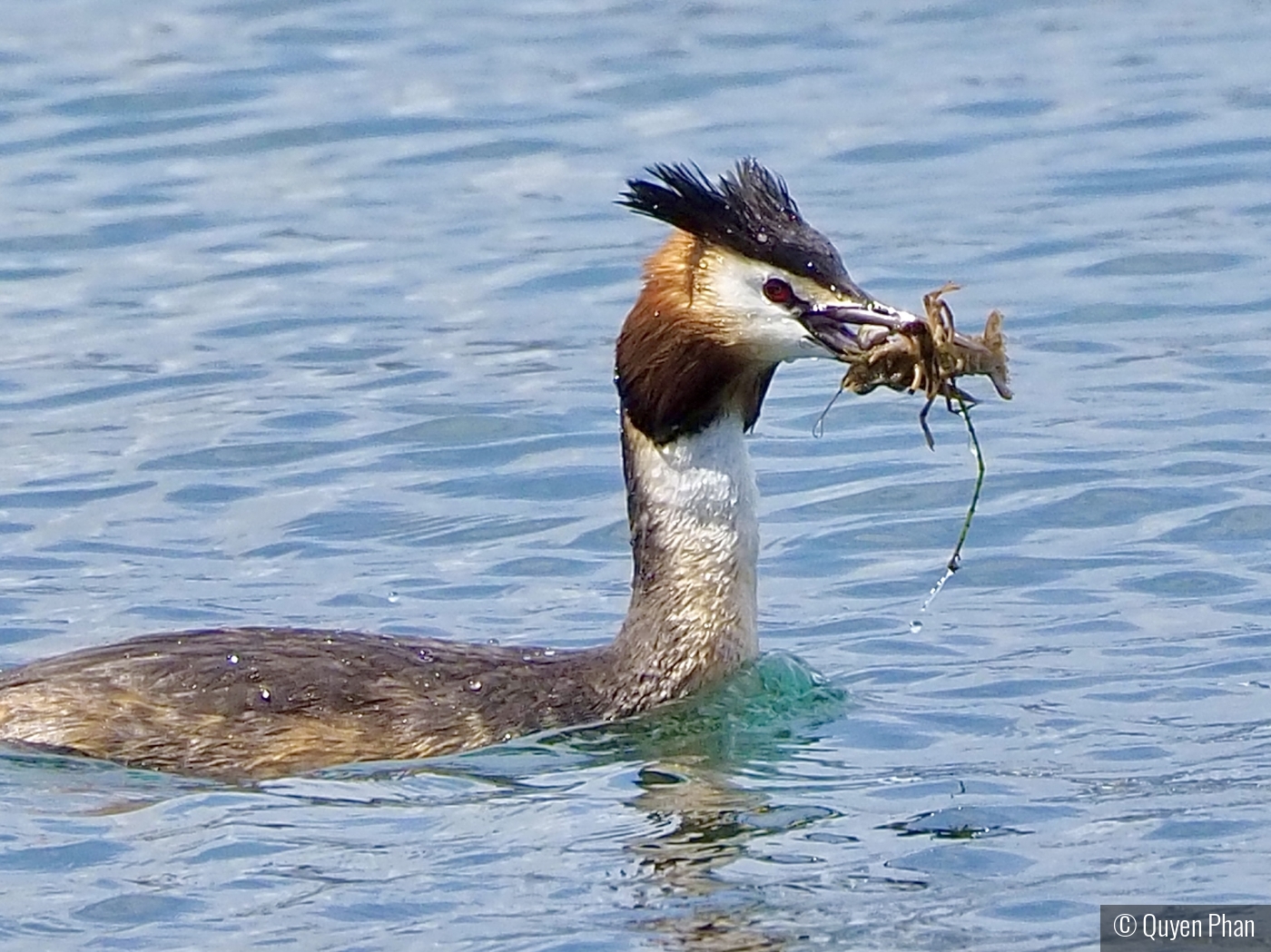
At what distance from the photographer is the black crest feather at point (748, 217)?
9.22 meters

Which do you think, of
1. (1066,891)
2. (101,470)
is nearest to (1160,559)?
(1066,891)

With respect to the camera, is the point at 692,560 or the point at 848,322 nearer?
the point at 848,322

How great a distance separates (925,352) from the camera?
9086mm

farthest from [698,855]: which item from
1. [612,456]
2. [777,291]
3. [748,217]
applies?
[612,456]

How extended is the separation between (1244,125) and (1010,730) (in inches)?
323

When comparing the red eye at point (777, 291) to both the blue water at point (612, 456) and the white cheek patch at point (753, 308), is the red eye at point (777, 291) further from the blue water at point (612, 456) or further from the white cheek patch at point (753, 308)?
the blue water at point (612, 456)

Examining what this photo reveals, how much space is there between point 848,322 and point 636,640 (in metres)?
1.27

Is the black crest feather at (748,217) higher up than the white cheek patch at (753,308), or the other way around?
the black crest feather at (748,217)

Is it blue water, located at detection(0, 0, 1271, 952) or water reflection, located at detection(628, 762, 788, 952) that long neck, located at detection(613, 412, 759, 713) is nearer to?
blue water, located at detection(0, 0, 1271, 952)

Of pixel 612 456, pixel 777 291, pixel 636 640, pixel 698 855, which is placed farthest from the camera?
pixel 612 456

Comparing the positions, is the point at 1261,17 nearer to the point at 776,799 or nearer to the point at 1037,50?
the point at 1037,50

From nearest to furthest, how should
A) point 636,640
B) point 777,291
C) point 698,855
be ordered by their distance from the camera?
1. point 698,855
2. point 777,291
3. point 636,640

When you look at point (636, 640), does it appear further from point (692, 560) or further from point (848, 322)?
point (848, 322)

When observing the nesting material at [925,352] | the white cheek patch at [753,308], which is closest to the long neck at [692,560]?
the white cheek patch at [753,308]
